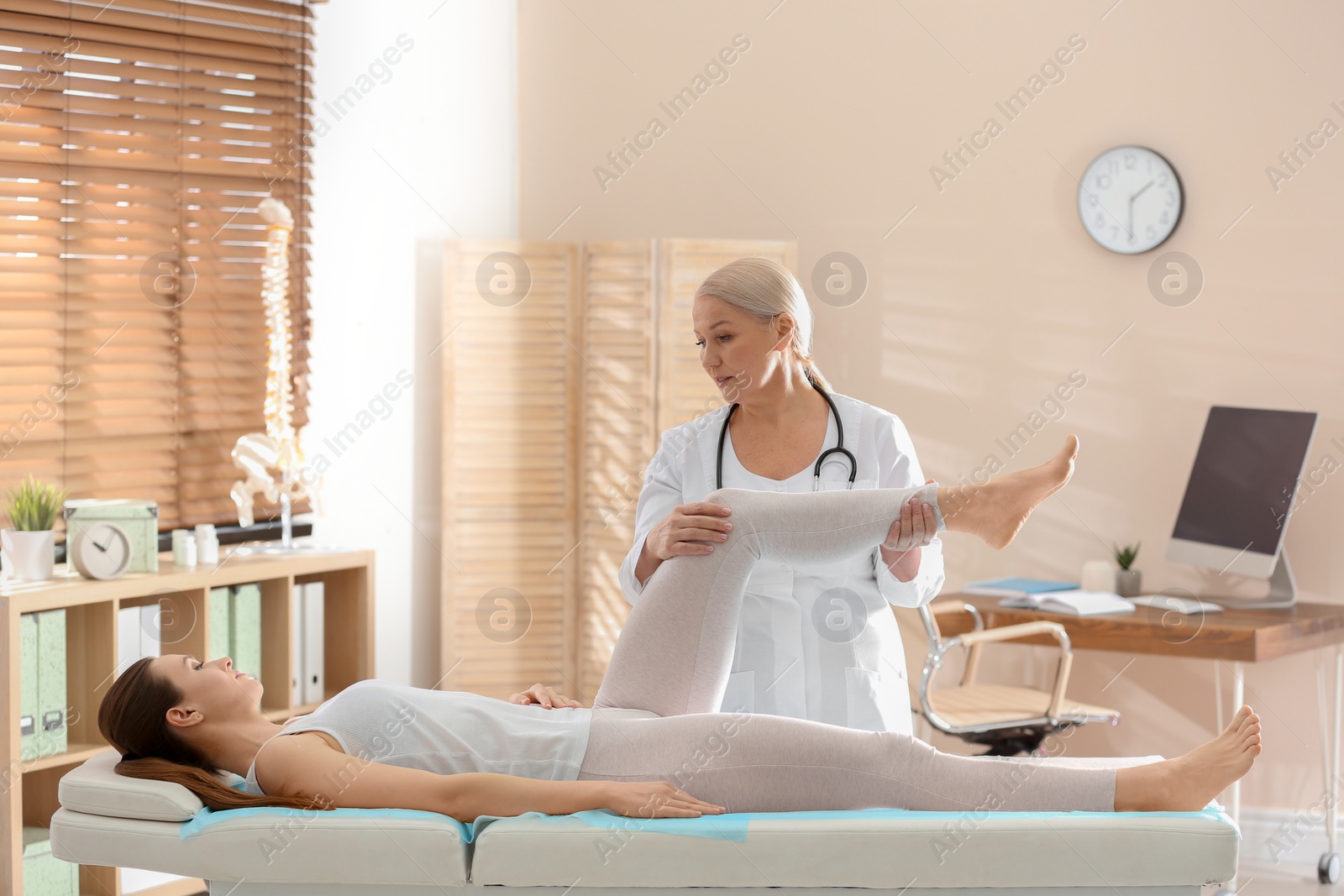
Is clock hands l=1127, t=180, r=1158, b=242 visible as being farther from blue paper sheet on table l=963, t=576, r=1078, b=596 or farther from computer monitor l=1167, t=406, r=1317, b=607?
blue paper sheet on table l=963, t=576, r=1078, b=596

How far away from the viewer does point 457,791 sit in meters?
1.80

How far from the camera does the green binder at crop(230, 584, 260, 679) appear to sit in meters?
3.49

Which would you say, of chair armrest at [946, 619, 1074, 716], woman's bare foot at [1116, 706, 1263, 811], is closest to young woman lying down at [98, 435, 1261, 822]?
woman's bare foot at [1116, 706, 1263, 811]

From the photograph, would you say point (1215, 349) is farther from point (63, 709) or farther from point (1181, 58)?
point (63, 709)

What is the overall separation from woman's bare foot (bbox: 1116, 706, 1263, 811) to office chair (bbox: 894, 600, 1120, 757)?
147 cm

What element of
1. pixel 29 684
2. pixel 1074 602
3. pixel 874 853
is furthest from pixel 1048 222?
pixel 29 684

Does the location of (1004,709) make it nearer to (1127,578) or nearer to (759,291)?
(1127,578)

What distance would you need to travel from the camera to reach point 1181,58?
3924 mm

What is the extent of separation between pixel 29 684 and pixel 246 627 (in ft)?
2.10

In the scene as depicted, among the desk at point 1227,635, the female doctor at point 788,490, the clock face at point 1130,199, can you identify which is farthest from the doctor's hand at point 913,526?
the clock face at point 1130,199

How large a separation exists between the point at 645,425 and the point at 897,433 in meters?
2.04

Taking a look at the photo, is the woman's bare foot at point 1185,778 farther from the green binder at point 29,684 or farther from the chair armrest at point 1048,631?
the green binder at point 29,684

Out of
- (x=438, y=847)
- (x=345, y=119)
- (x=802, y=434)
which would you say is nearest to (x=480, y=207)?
(x=345, y=119)

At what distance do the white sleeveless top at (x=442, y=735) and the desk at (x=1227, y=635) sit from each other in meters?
1.98
